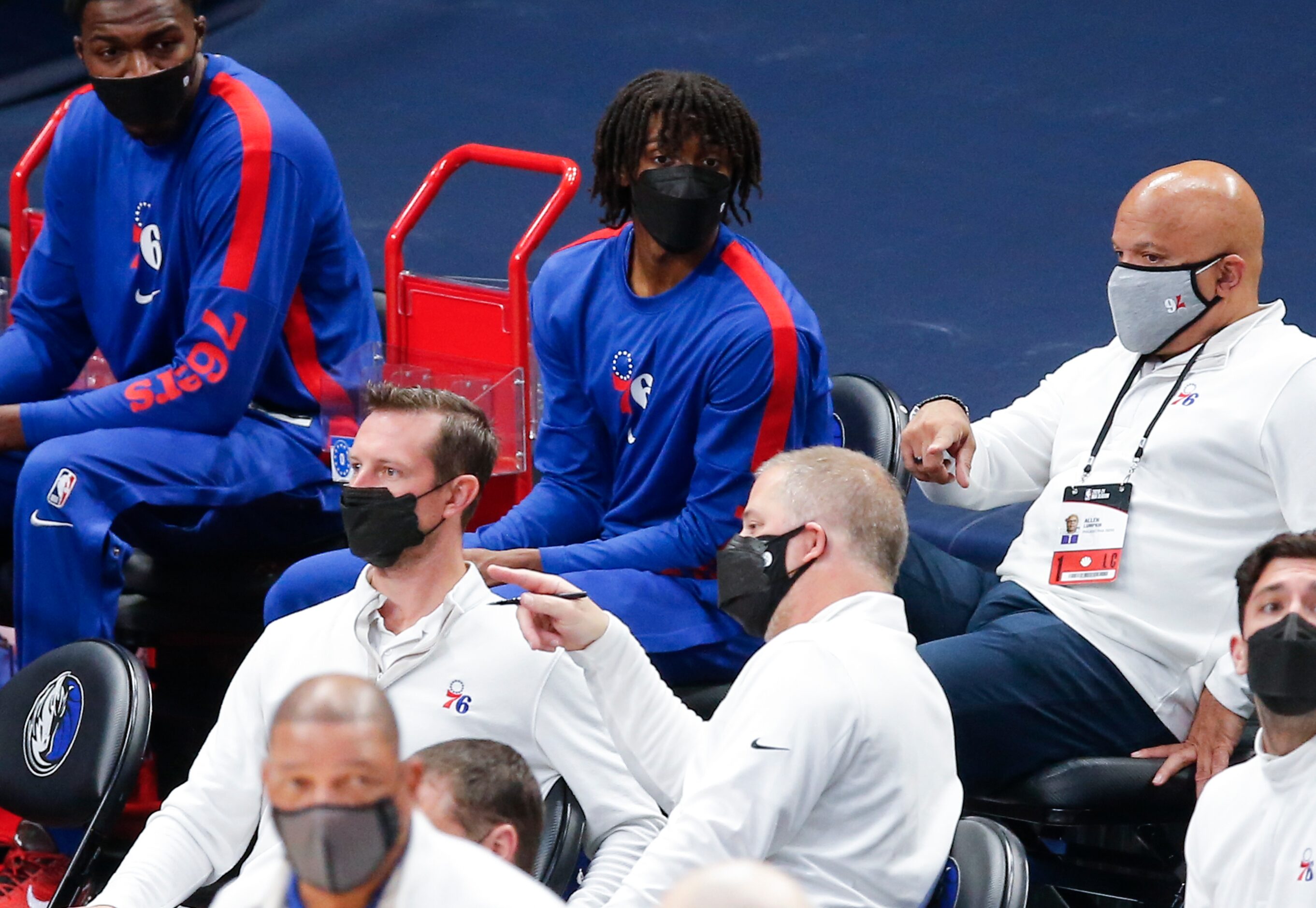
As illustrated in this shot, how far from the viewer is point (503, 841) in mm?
1960

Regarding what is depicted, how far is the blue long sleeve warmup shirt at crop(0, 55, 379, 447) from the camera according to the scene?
344 centimetres

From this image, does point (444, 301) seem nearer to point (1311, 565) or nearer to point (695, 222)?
point (695, 222)

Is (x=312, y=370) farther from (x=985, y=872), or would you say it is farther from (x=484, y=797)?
(x=985, y=872)

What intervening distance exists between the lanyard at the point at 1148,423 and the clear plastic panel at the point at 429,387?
1.19 meters

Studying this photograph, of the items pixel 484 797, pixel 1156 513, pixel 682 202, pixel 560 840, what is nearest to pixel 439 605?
pixel 560 840

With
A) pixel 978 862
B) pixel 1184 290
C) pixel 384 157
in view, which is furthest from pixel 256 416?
pixel 384 157

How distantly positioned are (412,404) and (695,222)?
2.10ft

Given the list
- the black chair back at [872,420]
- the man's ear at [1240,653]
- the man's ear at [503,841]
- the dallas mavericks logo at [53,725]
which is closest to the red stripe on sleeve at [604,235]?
the black chair back at [872,420]

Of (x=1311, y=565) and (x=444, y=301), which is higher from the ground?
(x=444, y=301)

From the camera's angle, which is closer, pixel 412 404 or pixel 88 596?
pixel 412 404

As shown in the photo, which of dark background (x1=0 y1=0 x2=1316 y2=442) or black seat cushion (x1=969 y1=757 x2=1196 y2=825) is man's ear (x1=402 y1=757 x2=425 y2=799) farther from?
dark background (x1=0 y1=0 x2=1316 y2=442)

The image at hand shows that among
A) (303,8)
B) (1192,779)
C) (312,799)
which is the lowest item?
(1192,779)

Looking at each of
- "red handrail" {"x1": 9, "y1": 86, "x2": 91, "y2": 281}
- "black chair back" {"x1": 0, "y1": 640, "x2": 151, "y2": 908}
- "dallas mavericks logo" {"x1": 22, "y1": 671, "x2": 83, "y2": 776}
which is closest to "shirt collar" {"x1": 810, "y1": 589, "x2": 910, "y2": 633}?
"black chair back" {"x1": 0, "y1": 640, "x2": 151, "y2": 908}

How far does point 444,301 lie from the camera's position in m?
3.99
